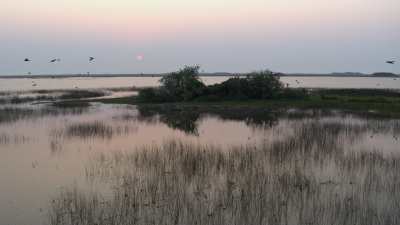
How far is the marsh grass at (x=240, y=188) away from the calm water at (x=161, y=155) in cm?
7

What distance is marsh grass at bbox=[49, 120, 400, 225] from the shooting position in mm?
9438

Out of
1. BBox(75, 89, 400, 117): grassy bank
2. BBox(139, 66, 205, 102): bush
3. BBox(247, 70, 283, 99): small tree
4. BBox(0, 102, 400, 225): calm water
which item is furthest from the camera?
BBox(139, 66, 205, 102): bush

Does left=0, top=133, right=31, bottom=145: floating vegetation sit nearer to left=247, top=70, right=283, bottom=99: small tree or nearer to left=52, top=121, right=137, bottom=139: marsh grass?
left=52, top=121, right=137, bottom=139: marsh grass

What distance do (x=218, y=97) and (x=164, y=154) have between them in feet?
97.7

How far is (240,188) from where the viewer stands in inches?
450

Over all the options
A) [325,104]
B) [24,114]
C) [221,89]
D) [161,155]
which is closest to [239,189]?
[161,155]

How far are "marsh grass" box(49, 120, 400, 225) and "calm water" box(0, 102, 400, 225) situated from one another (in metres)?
0.07

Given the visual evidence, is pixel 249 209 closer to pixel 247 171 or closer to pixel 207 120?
pixel 247 171

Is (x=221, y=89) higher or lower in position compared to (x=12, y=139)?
higher

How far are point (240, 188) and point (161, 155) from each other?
4977mm

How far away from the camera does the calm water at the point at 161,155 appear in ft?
36.6

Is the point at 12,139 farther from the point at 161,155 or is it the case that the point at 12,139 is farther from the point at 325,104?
the point at 325,104

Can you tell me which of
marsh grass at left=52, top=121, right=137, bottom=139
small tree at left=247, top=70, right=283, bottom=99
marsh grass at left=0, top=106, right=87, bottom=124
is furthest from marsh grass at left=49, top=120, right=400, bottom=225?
small tree at left=247, top=70, right=283, bottom=99

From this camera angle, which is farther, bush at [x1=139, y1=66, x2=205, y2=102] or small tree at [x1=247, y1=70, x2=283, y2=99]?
bush at [x1=139, y1=66, x2=205, y2=102]
